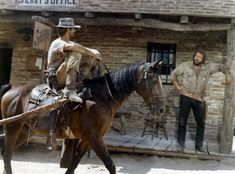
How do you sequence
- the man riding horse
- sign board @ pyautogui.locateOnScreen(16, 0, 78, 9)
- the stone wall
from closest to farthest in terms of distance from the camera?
the man riding horse → sign board @ pyautogui.locateOnScreen(16, 0, 78, 9) → the stone wall

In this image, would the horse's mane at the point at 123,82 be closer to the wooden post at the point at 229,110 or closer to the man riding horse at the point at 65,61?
the man riding horse at the point at 65,61

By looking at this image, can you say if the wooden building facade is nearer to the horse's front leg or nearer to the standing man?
the standing man

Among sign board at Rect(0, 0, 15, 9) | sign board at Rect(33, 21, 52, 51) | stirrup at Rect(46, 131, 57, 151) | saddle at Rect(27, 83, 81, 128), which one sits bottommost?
stirrup at Rect(46, 131, 57, 151)

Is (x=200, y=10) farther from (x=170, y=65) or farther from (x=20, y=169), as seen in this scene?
(x=20, y=169)

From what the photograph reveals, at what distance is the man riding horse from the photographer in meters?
6.09

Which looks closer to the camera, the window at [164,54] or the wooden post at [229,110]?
the wooden post at [229,110]

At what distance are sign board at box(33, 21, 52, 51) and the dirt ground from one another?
2671 mm

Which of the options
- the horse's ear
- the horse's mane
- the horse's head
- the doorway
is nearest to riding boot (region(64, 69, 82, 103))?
the horse's mane

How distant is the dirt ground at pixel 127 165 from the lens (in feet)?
29.1

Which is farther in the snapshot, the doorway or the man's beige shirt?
the doorway

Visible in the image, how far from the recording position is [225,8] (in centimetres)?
1079

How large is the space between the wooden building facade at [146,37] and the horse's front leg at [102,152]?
4.01 metres

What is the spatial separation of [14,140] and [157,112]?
2.52 m

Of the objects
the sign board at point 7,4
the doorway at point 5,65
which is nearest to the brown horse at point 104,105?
the sign board at point 7,4
